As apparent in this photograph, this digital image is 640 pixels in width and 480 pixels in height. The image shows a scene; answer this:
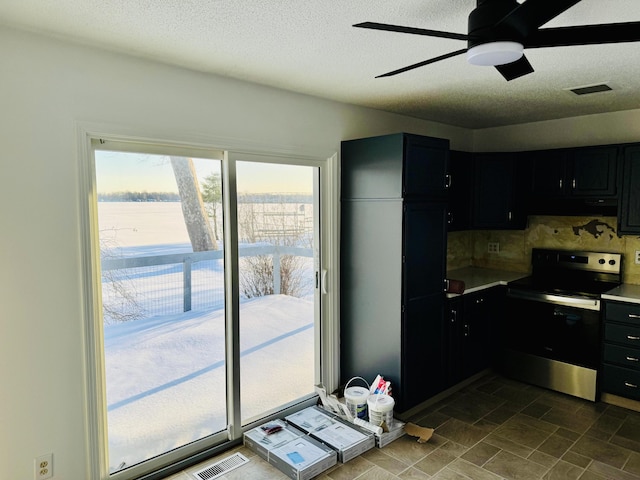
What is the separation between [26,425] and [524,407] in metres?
3.48

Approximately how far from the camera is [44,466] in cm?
220

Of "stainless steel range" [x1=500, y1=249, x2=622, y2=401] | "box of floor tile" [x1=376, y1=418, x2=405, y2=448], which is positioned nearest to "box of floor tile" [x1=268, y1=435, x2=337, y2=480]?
"box of floor tile" [x1=376, y1=418, x2=405, y2=448]

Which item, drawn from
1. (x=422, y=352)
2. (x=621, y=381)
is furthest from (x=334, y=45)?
(x=621, y=381)

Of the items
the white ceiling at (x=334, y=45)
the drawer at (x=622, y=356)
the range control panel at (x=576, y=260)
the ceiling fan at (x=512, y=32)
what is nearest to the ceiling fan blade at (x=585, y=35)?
the ceiling fan at (x=512, y=32)

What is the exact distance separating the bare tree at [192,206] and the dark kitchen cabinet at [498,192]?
2769mm

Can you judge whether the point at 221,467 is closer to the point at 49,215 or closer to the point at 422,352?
the point at 422,352

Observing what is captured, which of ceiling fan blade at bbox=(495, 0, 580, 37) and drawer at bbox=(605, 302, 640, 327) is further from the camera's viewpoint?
drawer at bbox=(605, 302, 640, 327)

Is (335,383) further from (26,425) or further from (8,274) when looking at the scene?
(8,274)

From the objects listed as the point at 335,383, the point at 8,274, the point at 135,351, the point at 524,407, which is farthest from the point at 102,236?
the point at 524,407

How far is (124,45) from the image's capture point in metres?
2.21

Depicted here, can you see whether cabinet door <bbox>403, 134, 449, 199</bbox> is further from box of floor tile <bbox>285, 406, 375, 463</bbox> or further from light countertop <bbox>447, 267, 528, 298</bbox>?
box of floor tile <bbox>285, 406, 375, 463</bbox>

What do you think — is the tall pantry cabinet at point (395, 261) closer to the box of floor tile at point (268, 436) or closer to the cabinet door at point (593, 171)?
the box of floor tile at point (268, 436)

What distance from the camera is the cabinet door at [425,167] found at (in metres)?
3.16

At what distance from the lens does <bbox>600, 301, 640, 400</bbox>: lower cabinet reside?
3391 millimetres
